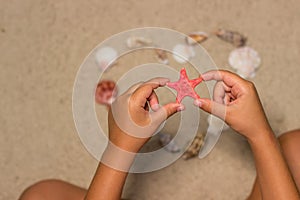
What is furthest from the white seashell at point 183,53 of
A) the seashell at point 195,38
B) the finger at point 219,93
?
the finger at point 219,93

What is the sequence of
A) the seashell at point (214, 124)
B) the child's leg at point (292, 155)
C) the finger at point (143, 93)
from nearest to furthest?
the finger at point (143, 93)
the child's leg at point (292, 155)
the seashell at point (214, 124)

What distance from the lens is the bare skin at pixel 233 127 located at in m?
0.72

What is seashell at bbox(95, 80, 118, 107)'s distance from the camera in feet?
3.77

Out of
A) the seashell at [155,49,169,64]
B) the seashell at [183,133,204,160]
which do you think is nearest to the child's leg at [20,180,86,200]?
the seashell at [183,133,204,160]

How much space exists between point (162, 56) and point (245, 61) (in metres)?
0.18

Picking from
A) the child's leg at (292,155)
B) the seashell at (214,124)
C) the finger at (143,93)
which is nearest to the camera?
the finger at (143,93)

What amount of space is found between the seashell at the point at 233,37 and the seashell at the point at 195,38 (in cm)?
3

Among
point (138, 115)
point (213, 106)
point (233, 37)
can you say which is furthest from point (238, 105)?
point (233, 37)

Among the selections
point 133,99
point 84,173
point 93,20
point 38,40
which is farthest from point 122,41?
point 133,99

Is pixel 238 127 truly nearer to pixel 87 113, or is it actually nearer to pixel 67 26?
pixel 87 113

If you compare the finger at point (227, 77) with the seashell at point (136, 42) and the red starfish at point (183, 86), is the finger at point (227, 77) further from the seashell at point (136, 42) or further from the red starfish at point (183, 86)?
the seashell at point (136, 42)

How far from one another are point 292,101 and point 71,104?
19.3 inches

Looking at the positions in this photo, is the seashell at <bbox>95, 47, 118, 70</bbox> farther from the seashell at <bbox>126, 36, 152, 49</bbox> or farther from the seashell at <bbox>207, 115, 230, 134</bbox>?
the seashell at <bbox>207, 115, 230, 134</bbox>

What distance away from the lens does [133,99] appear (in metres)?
0.72
